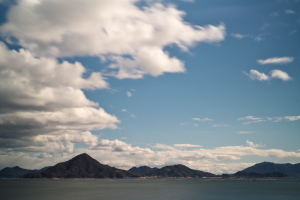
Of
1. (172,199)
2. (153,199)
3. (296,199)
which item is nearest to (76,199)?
(153,199)

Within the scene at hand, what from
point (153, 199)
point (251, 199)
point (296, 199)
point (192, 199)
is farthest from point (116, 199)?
point (296, 199)

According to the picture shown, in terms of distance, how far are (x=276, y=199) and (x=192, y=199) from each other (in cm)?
4925

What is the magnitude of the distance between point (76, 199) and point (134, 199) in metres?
30.1

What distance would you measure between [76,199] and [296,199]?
12166cm

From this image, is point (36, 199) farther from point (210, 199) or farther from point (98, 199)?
point (210, 199)

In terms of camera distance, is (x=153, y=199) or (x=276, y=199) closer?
(x=153, y=199)

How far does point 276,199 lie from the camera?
5797 inches

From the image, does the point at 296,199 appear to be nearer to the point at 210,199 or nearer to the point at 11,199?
the point at 210,199

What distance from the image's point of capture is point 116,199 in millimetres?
132000

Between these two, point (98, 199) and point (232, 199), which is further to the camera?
point (232, 199)

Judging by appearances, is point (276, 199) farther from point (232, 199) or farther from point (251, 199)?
point (232, 199)

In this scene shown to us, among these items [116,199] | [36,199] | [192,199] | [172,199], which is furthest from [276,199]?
[36,199]

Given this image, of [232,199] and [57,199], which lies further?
[232,199]

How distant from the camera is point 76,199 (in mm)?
134125
